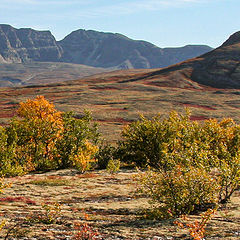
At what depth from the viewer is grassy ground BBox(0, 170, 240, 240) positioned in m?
11.4

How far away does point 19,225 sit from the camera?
11969 millimetres

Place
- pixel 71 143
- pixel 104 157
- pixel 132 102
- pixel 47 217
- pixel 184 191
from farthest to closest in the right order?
1. pixel 132 102
2. pixel 104 157
3. pixel 71 143
4. pixel 184 191
5. pixel 47 217

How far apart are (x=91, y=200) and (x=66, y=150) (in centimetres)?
1517

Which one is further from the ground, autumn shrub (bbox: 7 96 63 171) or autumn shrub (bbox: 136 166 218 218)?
autumn shrub (bbox: 136 166 218 218)

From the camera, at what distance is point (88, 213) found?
49.0ft

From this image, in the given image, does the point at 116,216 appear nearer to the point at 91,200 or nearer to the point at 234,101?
the point at 91,200

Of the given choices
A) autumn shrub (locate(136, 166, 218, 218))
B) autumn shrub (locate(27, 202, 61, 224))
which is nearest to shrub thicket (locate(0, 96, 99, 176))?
autumn shrub (locate(27, 202, 61, 224))

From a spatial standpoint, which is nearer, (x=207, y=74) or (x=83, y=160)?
(x=83, y=160)

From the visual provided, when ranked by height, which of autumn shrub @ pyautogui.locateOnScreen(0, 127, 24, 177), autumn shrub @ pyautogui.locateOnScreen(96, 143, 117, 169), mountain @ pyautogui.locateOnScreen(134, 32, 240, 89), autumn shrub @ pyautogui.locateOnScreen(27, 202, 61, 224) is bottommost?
autumn shrub @ pyautogui.locateOnScreen(96, 143, 117, 169)

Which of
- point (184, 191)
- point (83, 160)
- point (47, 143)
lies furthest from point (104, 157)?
point (184, 191)

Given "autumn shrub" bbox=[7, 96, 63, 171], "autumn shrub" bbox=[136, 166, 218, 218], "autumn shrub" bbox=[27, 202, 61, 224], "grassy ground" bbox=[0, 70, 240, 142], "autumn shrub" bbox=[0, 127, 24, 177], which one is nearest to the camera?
"autumn shrub" bbox=[27, 202, 61, 224]

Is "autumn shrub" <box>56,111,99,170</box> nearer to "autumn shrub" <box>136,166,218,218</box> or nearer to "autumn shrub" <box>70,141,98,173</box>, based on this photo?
"autumn shrub" <box>70,141,98,173</box>

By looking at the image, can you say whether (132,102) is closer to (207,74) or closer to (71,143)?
(207,74)

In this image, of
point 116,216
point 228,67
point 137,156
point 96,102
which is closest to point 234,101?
point 96,102
